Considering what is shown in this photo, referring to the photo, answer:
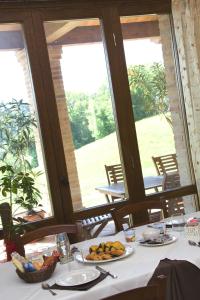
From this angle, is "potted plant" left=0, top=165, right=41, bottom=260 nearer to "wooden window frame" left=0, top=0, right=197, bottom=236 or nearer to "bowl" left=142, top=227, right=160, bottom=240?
"wooden window frame" left=0, top=0, right=197, bottom=236

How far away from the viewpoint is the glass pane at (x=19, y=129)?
3037 millimetres

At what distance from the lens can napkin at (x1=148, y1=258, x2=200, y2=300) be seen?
5.16 feet

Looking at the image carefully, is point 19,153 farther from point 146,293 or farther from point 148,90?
point 146,293

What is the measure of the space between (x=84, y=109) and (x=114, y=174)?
59 cm

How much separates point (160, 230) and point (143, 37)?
6.17ft

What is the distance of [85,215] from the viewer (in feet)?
10.6

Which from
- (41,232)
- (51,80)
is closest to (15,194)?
(41,232)

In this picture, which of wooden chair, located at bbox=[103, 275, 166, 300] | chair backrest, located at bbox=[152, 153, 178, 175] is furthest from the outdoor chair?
wooden chair, located at bbox=[103, 275, 166, 300]

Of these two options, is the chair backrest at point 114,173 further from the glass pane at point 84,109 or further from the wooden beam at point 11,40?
the wooden beam at point 11,40

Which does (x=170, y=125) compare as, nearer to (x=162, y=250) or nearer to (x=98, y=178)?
(x=98, y=178)

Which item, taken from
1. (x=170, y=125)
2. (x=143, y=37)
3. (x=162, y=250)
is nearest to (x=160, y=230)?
(x=162, y=250)

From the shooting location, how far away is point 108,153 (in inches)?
133

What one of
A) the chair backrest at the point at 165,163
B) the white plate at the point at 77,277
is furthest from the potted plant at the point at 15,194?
the chair backrest at the point at 165,163

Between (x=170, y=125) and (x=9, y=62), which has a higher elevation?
(x=9, y=62)
